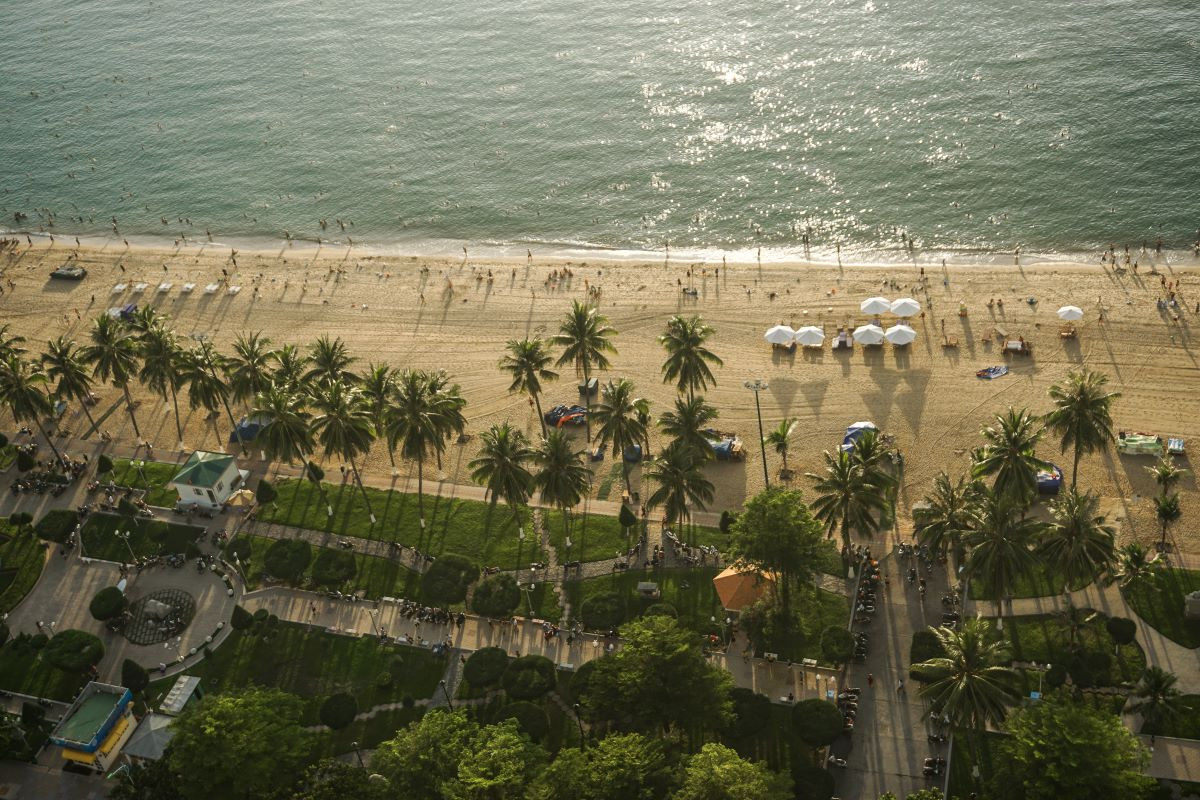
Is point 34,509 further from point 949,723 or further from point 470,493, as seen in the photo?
point 949,723

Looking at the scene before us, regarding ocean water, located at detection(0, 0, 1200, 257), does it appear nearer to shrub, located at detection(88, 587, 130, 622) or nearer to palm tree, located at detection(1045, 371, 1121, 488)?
palm tree, located at detection(1045, 371, 1121, 488)

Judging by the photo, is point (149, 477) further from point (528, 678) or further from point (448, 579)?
point (528, 678)

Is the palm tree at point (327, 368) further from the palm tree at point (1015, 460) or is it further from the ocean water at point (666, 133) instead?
the palm tree at point (1015, 460)

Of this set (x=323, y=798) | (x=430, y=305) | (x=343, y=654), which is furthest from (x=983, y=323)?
(x=323, y=798)

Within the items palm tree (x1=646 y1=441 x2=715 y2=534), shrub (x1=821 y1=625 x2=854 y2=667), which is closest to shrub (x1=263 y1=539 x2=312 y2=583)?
palm tree (x1=646 y1=441 x2=715 y2=534)

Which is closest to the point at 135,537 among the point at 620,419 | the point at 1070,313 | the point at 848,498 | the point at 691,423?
the point at 620,419
